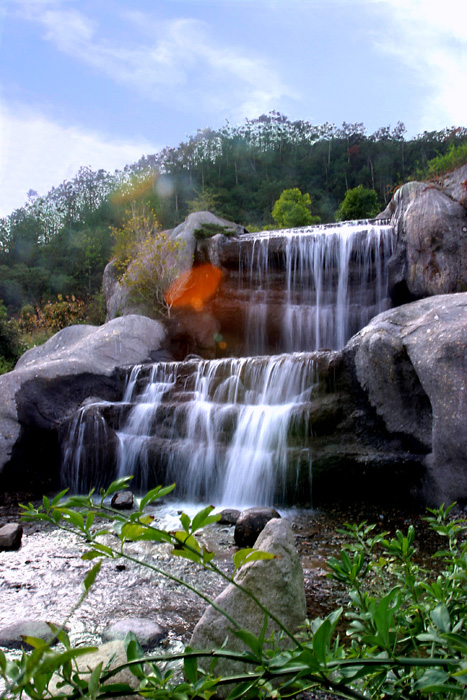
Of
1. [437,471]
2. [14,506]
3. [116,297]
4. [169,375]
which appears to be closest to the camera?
[437,471]

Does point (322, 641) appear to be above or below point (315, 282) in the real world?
below

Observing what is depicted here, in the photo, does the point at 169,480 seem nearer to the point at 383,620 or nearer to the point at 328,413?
the point at 328,413

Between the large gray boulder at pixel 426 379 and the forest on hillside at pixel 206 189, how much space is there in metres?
24.9

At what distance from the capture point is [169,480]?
884 cm

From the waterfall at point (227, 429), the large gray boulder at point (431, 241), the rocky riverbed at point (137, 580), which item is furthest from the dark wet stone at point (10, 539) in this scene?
the large gray boulder at point (431, 241)

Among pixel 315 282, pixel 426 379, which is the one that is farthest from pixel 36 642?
pixel 315 282

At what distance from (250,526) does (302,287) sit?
9.95 metres

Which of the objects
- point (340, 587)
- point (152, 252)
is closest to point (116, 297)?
point (152, 252)

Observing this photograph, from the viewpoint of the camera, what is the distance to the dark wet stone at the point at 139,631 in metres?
3.53

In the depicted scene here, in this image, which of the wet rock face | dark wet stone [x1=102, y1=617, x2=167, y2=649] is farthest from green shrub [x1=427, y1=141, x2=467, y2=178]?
the wet rock face

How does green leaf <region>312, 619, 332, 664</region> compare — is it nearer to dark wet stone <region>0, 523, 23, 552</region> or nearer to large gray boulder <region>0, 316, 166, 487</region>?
dark wet stone <region>0, 523, 23, 552</region>

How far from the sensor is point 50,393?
10.7m

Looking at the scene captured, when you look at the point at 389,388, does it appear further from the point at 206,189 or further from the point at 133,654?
the point at 206,189

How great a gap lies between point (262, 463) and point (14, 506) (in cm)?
432
